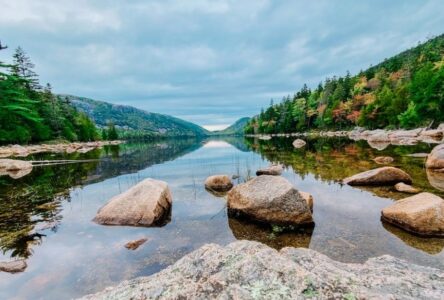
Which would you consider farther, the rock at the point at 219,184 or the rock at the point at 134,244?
the rock at the point at 219,184

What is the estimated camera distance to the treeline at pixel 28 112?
48.0 meters

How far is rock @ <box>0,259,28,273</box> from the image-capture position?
6.02m

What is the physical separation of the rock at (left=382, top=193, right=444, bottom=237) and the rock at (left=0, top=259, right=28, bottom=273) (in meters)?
10.1

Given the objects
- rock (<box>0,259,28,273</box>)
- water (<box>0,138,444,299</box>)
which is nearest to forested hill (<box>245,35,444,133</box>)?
water (<box>0,138,444,299</box>)

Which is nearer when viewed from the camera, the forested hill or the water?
the water

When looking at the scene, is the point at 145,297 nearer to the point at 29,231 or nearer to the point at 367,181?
the point at 29,231

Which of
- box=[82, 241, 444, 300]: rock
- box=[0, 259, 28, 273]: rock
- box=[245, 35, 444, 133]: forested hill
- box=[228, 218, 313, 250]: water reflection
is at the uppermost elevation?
box=[245, 35, 444, 133]: forested hill

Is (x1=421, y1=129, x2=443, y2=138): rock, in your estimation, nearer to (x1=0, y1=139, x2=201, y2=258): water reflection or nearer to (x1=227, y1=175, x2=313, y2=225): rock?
(x1=227, y1=175, x2=313, y2=225): rock

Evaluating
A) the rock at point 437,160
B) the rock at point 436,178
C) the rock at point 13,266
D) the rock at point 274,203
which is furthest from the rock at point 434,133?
the rock at point 13,266

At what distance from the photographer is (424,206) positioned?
7344 millimetres

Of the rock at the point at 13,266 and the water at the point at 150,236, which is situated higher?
the rock at the point at 13,266

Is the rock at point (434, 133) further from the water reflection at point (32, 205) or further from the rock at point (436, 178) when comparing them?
the water reflection at point (32, 205)

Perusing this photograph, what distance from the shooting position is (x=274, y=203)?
8.23m

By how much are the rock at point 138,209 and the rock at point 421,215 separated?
7.51 m
